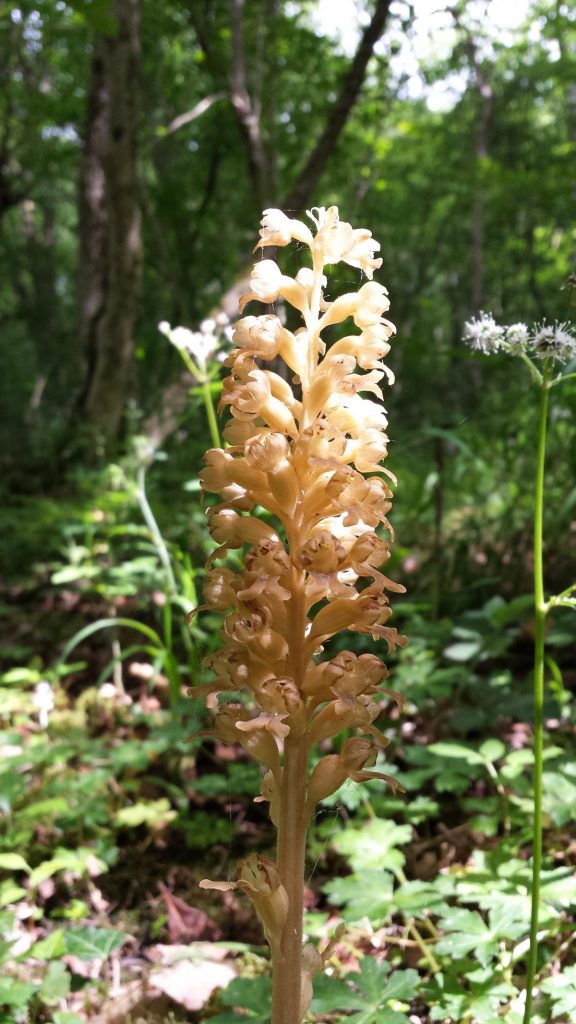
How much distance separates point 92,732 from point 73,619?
167cm

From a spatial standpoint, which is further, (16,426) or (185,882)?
(16,426)

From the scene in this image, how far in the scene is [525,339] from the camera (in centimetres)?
138

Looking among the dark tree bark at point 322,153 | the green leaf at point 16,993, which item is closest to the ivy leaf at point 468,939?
the green leaf at point 16,993

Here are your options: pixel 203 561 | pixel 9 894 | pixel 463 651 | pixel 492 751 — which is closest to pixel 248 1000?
pixel 9 894

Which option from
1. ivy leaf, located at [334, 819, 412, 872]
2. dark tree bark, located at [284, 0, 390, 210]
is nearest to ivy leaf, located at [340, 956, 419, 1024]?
ivy leaf, located at [334, 819, 412, 872]

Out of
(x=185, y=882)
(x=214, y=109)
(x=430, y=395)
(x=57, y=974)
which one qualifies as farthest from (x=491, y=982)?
(x=430, y=395)

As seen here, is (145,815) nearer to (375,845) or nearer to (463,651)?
(375,845)

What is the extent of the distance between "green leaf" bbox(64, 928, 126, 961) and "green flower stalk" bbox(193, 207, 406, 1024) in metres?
0.73

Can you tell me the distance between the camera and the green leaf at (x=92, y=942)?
1.65 meters

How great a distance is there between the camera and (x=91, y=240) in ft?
26.7

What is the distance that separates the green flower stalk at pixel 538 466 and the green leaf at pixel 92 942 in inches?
35.4

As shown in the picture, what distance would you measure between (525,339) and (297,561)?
2.09 ft

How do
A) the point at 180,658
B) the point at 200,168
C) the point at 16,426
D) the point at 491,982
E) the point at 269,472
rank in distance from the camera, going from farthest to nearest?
the point at 16,426 → the point at 200,168 → the point at 180,658 → the point at 491,982 → the point at 269,472

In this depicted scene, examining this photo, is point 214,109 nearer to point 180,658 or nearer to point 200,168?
point 200,168
